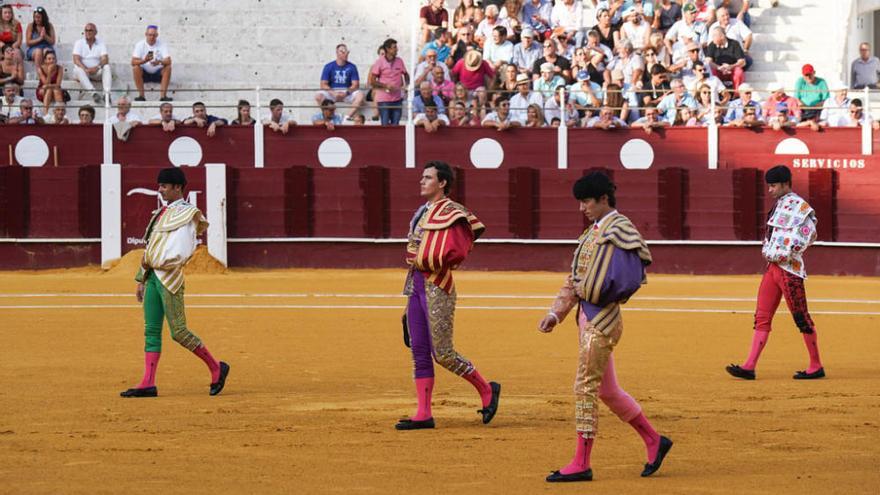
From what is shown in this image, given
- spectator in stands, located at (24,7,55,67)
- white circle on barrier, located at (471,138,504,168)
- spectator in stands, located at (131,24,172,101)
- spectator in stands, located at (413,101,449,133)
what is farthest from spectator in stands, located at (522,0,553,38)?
spectator in stands, located at (24,7,55,67)

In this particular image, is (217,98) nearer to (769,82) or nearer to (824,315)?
(769,82)

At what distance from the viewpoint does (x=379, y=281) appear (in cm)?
1809

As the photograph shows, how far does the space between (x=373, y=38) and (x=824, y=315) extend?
10.1 m

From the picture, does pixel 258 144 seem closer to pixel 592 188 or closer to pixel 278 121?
pixel 278 121

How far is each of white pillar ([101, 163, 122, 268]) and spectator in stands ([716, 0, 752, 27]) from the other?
324 inches

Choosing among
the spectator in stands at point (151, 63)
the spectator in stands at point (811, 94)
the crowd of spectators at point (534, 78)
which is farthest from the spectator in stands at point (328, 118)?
the spectator in stands at point (811, 94)

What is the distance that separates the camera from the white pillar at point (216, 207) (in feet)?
63.6

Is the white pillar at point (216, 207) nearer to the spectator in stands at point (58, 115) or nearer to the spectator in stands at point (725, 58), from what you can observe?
the spectator in stands at point (58, 115)

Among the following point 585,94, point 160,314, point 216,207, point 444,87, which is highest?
point 444,87

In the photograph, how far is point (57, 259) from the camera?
1964 centimetres

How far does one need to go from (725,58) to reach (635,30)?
120 centimetres

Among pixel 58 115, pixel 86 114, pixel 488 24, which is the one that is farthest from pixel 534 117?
pixel 58 115

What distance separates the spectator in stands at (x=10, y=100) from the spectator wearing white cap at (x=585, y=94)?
22.2ft

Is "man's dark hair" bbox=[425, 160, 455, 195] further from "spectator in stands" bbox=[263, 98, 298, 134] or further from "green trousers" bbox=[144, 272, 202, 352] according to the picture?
"spectator in stands" bbox=[263, 98, 298, 134]
